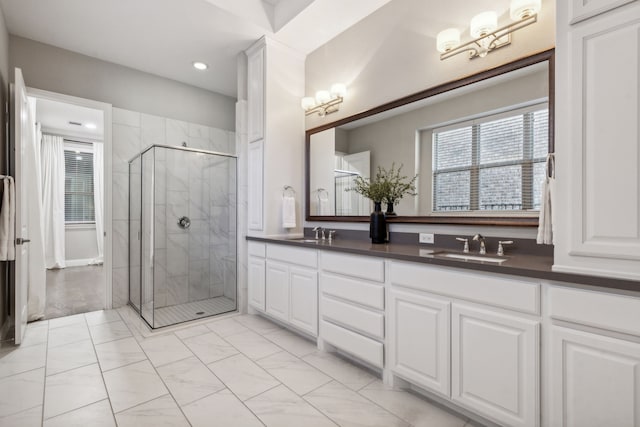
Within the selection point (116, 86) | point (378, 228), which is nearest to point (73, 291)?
point (116, 86)

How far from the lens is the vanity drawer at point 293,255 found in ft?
7.93

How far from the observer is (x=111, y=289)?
3426 mm

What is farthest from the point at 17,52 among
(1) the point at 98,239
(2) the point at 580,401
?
(2) the point at 580,401

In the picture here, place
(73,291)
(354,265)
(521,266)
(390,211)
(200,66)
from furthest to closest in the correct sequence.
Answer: (73,291)
(200,66)
(390,211)
(354,265)
(521,266)

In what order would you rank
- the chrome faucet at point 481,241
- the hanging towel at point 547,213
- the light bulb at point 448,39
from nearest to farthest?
the hanging towel at point 547,213 < the chrome faucet at point 481,241 < the light bulb at point 448,39

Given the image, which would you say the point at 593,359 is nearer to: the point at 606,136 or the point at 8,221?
the point at 606,136

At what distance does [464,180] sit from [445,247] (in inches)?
19.3

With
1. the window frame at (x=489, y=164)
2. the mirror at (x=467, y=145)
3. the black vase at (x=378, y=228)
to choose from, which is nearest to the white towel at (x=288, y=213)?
the mirror at (x=467, y=145)

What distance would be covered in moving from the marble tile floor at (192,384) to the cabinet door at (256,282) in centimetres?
37

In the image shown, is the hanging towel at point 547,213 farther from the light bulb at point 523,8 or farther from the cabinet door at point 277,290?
the cabinet door at point 277,290

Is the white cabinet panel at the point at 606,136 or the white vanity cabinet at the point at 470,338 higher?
the white cabinet panel at the point at 606,136

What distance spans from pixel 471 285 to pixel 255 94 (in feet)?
9.31

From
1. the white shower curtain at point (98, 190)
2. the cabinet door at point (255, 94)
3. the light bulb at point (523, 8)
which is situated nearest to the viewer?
the light bulb at point (523, 8)

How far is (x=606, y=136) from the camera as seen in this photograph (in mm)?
1164
